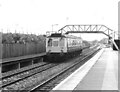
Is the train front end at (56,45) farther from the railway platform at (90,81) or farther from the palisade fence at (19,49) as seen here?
the railway platform at (90,81)

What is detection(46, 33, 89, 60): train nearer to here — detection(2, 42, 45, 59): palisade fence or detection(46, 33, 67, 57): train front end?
detection(46, 33, 67, 57): train front end

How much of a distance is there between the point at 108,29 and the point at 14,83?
221 ft

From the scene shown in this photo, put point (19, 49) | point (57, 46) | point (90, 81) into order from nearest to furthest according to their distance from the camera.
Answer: point (90, 81) < point (57, 46) < point (19, 49)

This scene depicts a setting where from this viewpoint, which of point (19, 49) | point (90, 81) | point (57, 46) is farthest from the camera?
point (19, 49)

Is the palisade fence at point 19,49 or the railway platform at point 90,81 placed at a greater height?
the palisade fence at point 19,49

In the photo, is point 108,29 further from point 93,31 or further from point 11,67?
point 11,67

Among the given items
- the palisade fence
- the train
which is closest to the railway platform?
the train

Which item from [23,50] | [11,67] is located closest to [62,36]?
[23,50]

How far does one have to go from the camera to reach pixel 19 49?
28297mm

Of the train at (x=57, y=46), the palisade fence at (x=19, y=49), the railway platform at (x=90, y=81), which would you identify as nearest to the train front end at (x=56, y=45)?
the train at (x=57, y=46)

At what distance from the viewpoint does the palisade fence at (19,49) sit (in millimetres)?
24572

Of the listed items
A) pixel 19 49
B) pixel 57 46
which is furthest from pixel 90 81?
pixel 19 49

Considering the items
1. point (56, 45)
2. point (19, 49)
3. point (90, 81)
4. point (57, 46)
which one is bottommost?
point (90, 81)

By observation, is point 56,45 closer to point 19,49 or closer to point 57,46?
point 57,46
